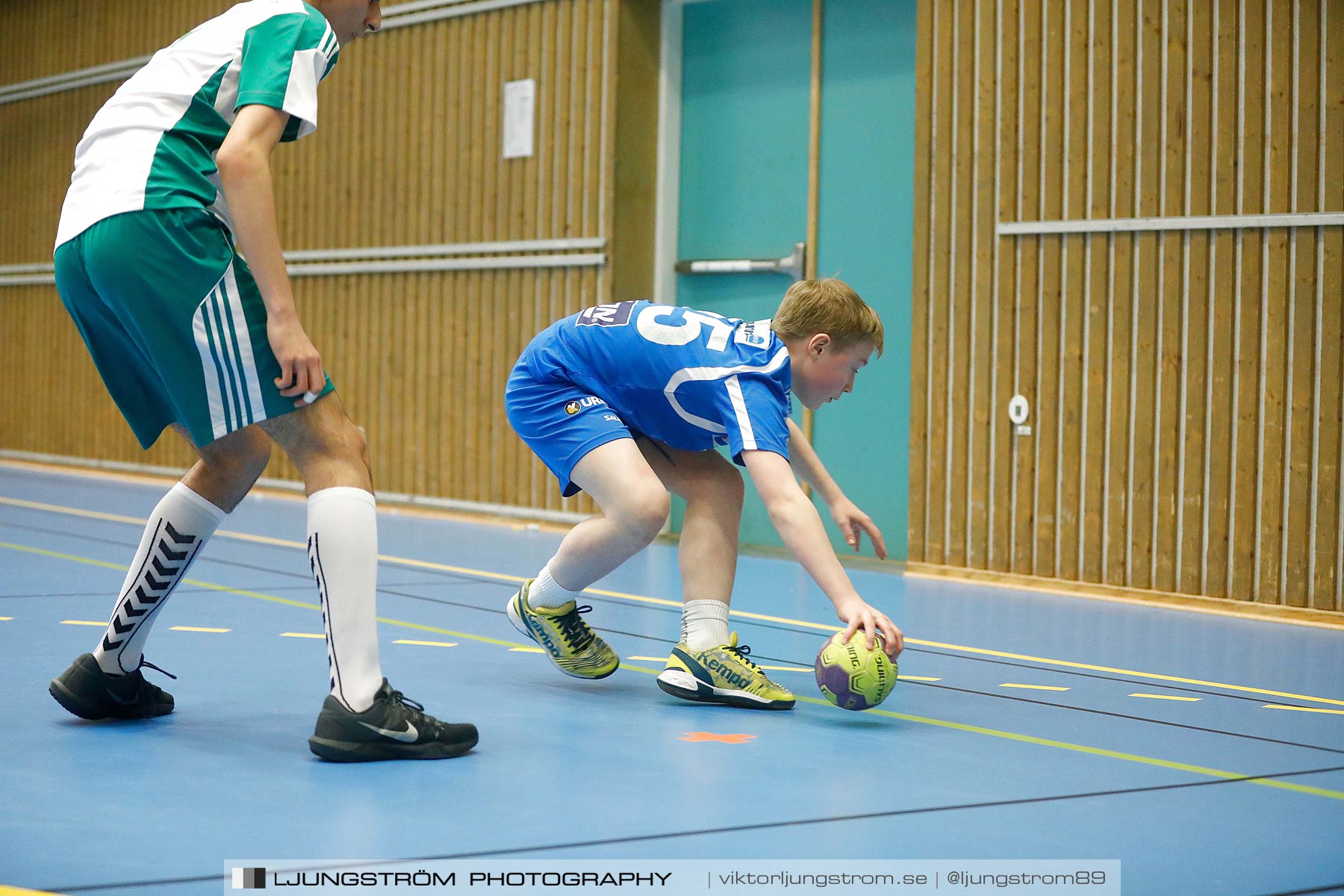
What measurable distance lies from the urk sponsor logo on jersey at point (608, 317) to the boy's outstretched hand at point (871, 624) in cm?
102

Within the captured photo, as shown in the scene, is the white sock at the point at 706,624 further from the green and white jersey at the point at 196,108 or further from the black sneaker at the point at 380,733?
the green and white jersey at the point at 196,108

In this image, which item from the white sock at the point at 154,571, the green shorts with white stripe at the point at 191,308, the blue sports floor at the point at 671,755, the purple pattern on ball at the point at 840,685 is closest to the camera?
the blue sports floor at the point at 671,755

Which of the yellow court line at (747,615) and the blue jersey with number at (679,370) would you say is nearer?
the blue jersey with number at (679,370)

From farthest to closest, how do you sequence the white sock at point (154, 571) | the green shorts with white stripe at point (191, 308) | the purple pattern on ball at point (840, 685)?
the purple pattern on ball at point (840, 685)
the white sock at point (154, 571)
the green shorts with white stripe at point (191, 308)

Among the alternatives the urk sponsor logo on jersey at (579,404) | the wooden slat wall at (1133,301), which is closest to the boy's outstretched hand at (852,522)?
the urk sponsor logo on jersey at (579,404)

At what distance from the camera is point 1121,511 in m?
6.32

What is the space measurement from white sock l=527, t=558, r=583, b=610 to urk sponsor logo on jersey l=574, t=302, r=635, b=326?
63 centimetres

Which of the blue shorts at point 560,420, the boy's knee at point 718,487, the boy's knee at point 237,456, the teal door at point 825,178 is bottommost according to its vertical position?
the boy's knee at point 718,487

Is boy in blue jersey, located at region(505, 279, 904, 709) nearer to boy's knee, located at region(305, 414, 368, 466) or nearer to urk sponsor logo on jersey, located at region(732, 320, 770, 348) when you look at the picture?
urk sponsor logo on jersey, located at region(732, 320, 770, 348)

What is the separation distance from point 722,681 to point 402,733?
970 millimetres

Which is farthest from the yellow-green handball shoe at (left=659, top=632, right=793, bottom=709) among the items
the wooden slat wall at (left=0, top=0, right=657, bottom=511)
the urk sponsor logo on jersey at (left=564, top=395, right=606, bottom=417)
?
the wooden slat wall at (left=0, top=0, right=657, bottom=511)

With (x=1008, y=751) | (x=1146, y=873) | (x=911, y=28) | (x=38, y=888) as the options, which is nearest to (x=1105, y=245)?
(x=911, y=28)

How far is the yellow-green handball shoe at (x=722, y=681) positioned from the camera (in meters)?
3.33

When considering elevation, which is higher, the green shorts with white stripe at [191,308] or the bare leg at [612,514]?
the green shorts with white stripe at [191,308]
